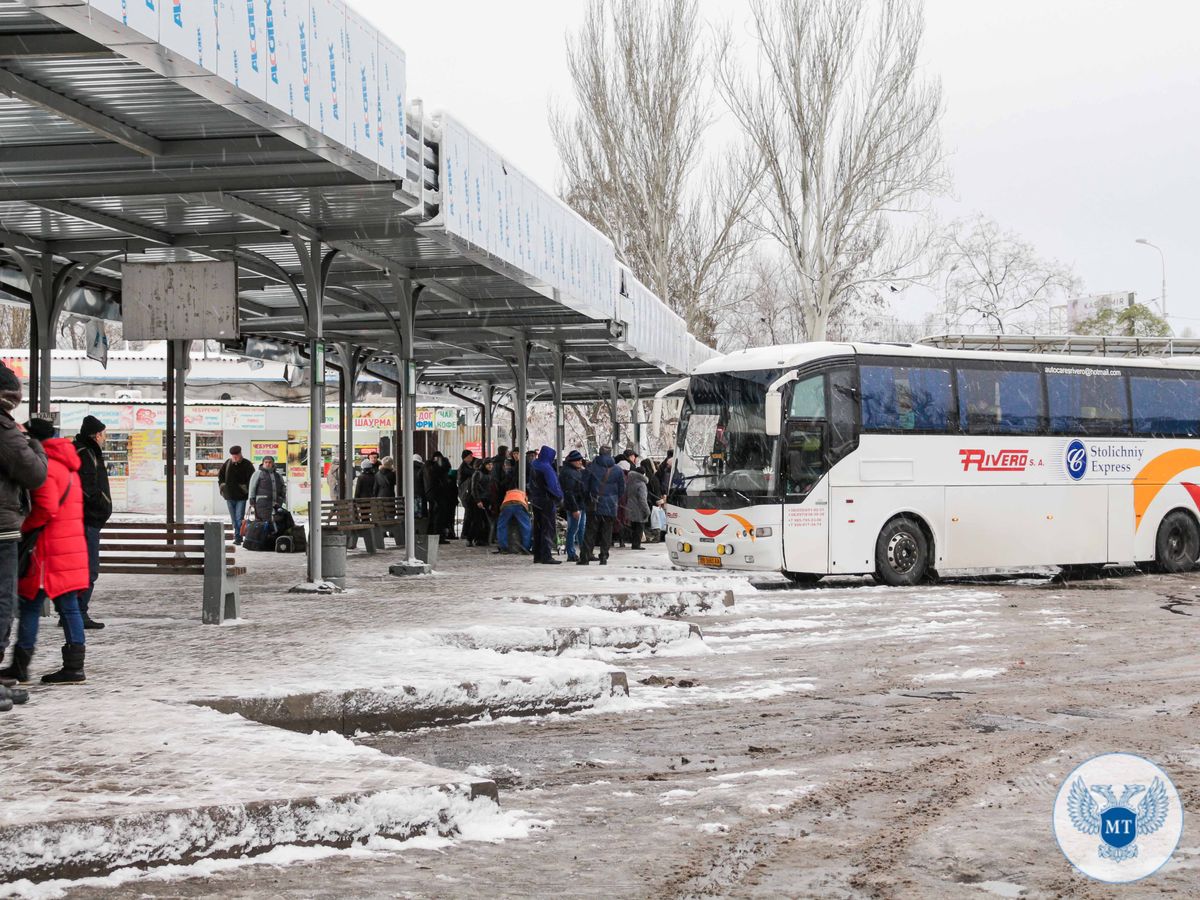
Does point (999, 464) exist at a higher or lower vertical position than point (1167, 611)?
higher

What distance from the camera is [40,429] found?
9.34 m

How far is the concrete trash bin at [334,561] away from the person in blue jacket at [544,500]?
4266 millimetres

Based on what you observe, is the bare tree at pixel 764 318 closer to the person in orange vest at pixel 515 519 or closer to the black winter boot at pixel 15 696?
the person in orange vest at pixel 515 519

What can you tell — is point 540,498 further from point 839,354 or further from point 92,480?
point 92,480

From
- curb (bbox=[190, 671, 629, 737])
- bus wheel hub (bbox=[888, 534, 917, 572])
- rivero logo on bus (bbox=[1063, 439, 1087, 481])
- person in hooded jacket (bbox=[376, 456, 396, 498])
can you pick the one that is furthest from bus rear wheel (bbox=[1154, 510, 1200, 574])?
curb (bbox=[190, 671, 629, 737])

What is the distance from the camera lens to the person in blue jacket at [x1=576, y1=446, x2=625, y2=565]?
827 inches

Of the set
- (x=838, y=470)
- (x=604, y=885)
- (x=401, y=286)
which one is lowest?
(x=604, y=885)

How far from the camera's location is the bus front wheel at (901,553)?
2038 centimetres

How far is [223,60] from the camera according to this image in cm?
888

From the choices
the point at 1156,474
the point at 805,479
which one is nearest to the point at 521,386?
the point at 805,479

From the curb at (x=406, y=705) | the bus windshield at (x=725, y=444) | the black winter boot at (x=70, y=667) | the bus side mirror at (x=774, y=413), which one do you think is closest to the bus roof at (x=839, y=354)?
the bus windshield at (x=725, y=444)

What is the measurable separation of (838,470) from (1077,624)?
490 cm

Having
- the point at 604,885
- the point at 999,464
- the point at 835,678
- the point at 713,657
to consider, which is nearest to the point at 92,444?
the point at 713,657

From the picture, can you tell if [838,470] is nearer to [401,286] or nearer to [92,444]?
[401,286]
